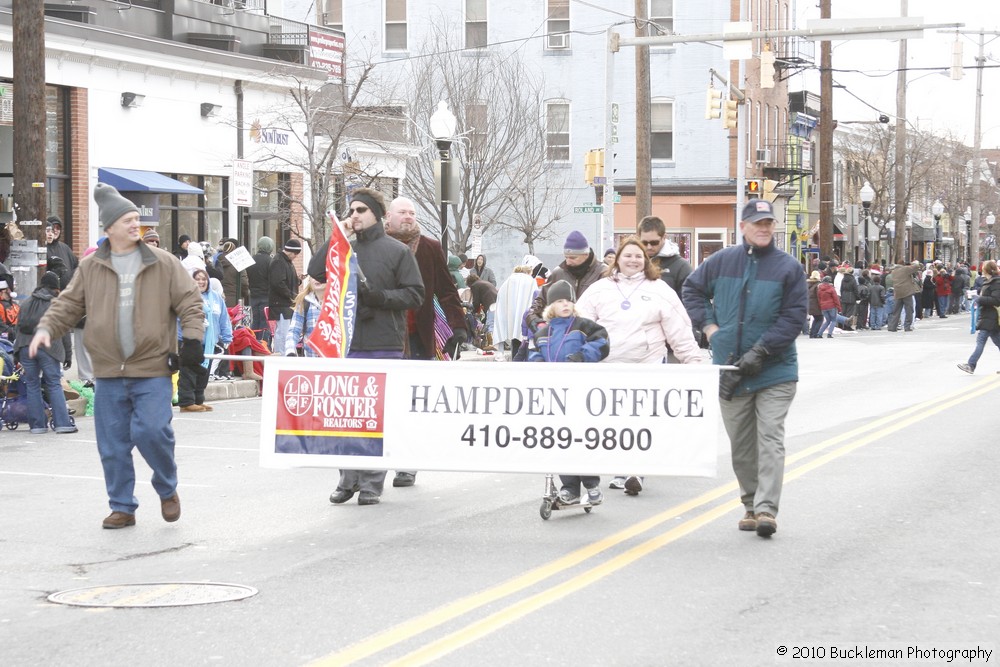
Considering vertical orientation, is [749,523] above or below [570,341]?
below

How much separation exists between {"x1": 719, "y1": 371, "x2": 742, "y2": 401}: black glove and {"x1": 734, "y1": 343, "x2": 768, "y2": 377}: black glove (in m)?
0.12

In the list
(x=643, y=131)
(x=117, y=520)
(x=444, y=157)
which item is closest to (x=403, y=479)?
(x=117, y=520)

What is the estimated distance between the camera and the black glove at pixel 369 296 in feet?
31.7

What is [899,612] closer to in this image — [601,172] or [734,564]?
[734,564]

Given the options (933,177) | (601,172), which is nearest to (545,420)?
(601,172)

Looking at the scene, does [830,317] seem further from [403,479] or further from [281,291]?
[403,479]

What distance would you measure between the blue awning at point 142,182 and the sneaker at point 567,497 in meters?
19.0

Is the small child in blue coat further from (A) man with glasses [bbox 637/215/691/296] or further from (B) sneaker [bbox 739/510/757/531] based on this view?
(A) man with glasses [bbox 637/215/691/296]

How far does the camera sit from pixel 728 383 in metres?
8.91

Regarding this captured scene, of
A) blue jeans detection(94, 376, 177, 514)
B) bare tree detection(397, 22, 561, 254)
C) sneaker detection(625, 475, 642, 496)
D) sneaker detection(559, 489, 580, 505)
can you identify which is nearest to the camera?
blue jeans detection(94, 376, 177, 514)

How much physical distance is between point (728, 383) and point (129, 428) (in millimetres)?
3637

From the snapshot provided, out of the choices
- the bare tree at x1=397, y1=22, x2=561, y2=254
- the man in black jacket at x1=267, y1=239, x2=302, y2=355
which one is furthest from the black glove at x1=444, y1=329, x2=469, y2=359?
the bare tree at x1=397, y1=22, x2=561, y2=254

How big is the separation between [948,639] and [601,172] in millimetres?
24786

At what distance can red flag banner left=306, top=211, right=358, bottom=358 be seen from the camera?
9539 millimetres
